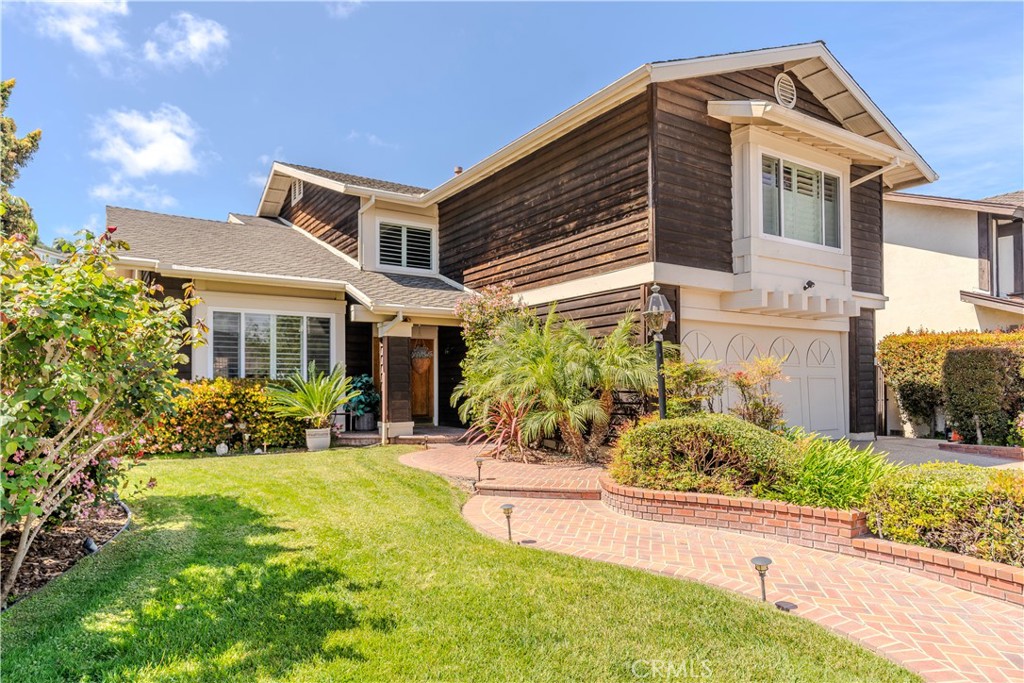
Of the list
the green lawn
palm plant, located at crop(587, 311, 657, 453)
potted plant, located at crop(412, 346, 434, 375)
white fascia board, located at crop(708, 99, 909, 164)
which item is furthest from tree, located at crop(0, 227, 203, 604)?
white fascia board, located at crop(708, 99, 909, 164)

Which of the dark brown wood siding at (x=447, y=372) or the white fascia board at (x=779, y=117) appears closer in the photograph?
the white fascia board at (x=779, y=117)

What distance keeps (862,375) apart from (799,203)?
14.5 feet

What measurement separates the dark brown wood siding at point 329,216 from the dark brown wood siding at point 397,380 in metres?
4.08

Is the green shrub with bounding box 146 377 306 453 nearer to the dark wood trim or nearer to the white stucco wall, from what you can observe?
the white stucco wall

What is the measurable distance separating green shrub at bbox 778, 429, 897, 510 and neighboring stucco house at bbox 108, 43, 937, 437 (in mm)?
3708

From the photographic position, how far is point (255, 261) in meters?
11.8

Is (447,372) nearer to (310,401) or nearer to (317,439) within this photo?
(310,401)

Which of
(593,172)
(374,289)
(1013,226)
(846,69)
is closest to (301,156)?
(374,289)

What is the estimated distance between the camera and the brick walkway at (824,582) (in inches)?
123

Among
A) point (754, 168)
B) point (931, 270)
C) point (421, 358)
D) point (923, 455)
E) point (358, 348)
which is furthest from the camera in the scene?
point (931, 270)

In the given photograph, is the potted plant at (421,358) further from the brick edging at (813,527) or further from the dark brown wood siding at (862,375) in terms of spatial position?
the dark brown wood siding at (862,375)

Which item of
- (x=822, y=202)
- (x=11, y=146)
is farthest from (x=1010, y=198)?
(x=11, y=146)

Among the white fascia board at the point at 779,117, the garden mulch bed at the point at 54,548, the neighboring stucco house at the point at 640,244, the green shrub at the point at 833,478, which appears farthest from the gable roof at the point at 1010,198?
the garden mulch bed at the point at 54,548

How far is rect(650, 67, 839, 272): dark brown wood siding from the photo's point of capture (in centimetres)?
870
